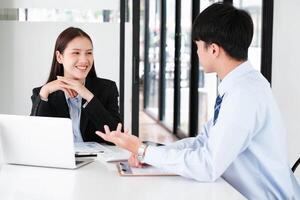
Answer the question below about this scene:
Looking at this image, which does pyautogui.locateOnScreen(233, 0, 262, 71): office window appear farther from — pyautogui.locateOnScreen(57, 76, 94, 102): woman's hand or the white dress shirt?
the white dress shirt

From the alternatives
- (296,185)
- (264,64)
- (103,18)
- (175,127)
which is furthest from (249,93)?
(175,127)

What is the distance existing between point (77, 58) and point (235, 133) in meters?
1.26

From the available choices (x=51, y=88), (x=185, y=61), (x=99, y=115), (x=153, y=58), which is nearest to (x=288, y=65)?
(x=99, y=115)

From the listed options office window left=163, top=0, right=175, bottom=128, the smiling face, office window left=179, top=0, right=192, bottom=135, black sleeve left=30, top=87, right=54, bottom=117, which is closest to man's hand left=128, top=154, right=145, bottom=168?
black sleeve left=30, top=87, right=54, bottom=117

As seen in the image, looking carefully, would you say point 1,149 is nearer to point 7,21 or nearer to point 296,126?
point 296,126

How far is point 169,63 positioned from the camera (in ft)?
23.1

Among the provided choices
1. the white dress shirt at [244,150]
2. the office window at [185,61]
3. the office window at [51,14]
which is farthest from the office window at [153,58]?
the white dress shirt at [244,150]

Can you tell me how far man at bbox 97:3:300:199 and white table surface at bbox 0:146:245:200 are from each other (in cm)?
6

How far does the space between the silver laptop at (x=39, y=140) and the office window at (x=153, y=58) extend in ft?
20.2

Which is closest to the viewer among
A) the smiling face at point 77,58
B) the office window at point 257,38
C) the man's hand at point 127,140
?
the man's hand at point 127,140

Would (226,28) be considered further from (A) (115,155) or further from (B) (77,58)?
(B) (77,58)

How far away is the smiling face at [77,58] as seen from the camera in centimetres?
254

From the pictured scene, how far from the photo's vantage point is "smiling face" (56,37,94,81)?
2543 mm

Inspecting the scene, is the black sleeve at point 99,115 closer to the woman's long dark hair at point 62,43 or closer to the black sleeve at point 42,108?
the black sleeve at point 42,108
